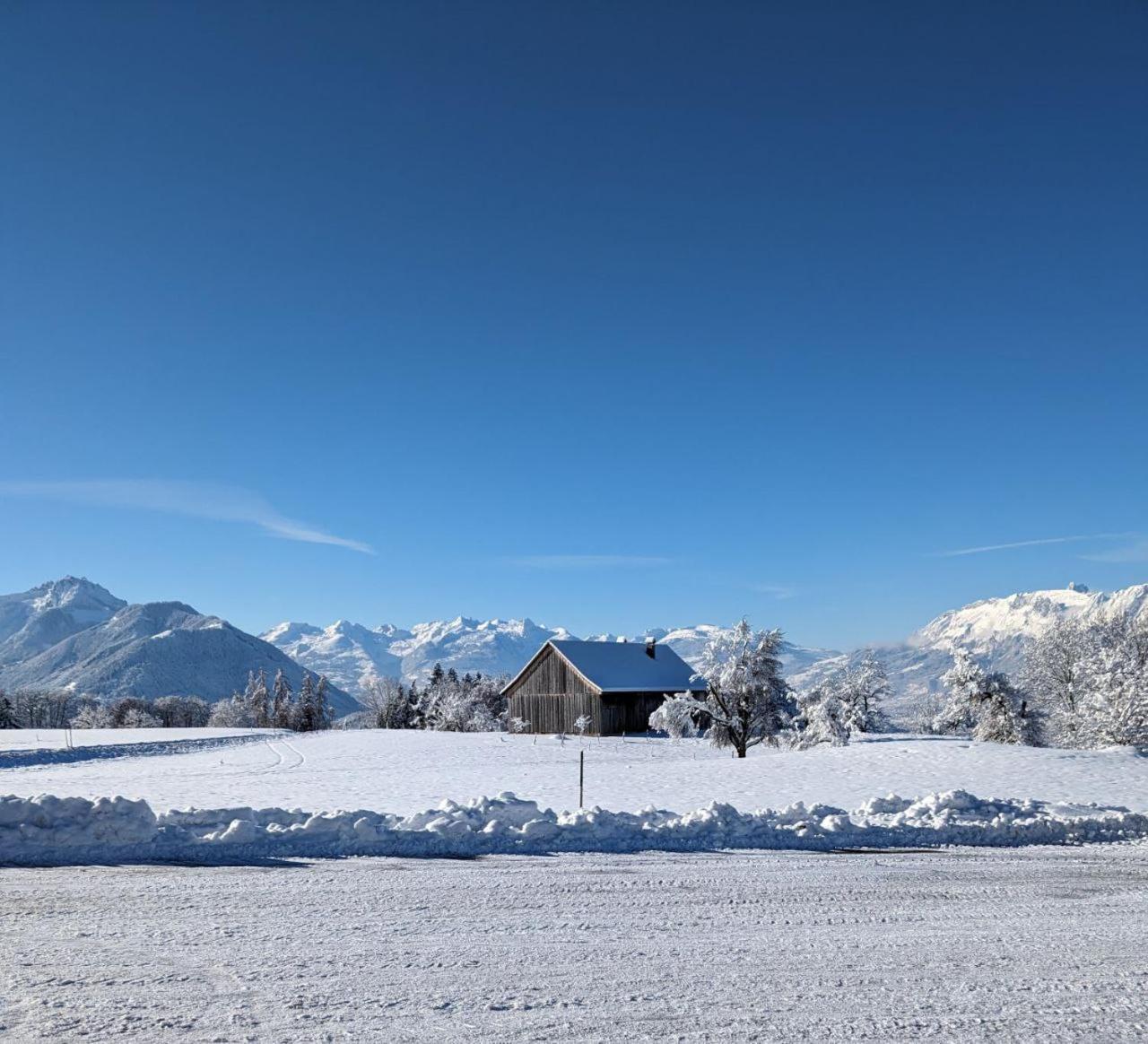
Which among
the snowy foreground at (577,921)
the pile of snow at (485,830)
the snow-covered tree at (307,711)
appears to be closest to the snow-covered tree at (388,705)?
the snow-covered tree at (307,711)

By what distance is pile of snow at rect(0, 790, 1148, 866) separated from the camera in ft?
36.2

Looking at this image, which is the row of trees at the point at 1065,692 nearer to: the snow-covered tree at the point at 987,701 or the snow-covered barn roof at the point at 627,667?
the snow-covered tree at the point at 987,701

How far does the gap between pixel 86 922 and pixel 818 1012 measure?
23.0 ft

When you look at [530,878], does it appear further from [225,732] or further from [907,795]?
[225,732]

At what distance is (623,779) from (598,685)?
31.8m

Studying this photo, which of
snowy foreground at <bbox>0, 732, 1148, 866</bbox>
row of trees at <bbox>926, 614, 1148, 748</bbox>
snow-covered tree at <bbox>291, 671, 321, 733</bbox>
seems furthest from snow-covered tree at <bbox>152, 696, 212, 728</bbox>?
row of trees at <bbox>926, 614, 1148, 748</bbox>

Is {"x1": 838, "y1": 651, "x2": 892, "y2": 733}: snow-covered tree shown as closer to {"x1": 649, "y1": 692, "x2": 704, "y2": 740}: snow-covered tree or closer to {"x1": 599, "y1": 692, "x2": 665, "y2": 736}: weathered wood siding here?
{"x1": 599, "y1": 692, "x2": 665, "y2": 736}: weathered wood siding

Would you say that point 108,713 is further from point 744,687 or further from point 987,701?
point 987,701

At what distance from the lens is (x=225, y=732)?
61.0 m

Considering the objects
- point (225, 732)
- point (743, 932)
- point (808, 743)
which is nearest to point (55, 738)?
point (225, 732)

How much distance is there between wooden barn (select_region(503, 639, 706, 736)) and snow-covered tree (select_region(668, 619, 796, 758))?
1306 centimetres

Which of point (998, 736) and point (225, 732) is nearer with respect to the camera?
point (998, 736)

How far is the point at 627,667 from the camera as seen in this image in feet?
189

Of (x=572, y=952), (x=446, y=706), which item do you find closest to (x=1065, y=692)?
(x=446, y=706)
